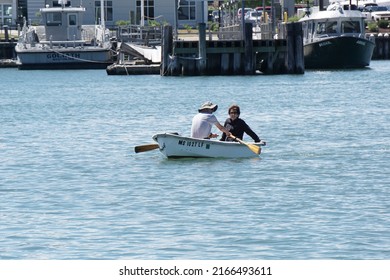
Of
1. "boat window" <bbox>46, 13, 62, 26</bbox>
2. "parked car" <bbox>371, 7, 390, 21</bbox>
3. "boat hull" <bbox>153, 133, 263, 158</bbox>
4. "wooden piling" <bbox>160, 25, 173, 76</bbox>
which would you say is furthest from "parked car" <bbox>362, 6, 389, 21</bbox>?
"boat hull" <bbox>153, 133, 263, 158</bbox>

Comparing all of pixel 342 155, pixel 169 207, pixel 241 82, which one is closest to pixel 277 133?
pixel 342 155

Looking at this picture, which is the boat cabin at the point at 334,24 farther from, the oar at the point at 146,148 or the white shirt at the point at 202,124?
the white shirt at the point at 202,124

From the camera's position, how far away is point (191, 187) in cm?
2566

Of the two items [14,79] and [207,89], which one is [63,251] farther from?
[14,79]

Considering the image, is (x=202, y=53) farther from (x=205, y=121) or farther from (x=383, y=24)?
(x=205, y=121)

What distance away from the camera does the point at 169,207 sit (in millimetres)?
23016

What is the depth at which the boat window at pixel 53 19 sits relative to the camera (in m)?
89.0

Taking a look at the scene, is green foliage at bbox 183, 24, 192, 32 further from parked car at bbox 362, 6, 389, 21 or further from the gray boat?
the gray boat

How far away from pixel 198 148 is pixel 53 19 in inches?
2446

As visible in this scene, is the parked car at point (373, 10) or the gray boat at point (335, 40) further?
the parked car at point (373, 10)

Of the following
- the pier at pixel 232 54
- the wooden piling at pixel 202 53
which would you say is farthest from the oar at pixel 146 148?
the pier at pixel 232 54

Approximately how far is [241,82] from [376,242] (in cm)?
4717

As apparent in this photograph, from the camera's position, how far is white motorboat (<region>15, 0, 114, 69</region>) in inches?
3393

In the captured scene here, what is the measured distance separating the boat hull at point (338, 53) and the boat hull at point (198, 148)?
1801 inches
